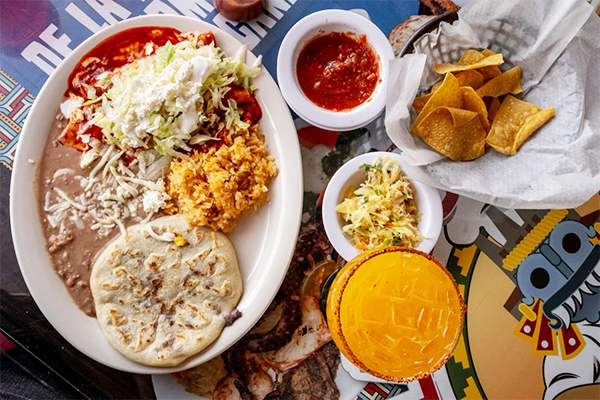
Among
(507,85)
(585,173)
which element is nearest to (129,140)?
(507,85)

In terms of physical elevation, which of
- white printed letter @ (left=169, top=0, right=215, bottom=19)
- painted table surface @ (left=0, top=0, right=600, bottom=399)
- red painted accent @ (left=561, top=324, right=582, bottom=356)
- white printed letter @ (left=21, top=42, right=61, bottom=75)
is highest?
white printed letter @ (left=169, top=0, right=215, bottom=19)

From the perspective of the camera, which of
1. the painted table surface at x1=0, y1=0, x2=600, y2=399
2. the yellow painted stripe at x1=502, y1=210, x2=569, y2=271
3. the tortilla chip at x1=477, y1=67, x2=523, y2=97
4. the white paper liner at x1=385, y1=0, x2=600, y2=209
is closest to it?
the white paper liner at x1=385, y1=0, x2=600, y2=209

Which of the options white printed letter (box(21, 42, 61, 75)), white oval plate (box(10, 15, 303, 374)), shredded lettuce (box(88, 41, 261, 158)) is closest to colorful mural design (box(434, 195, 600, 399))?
white oval plate (box(10, 15, 303, 374))

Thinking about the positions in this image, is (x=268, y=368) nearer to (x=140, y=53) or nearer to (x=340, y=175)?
(x=340, y=175)


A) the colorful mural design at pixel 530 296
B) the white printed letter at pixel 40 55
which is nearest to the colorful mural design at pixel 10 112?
the white printed letter at pixel 40 55

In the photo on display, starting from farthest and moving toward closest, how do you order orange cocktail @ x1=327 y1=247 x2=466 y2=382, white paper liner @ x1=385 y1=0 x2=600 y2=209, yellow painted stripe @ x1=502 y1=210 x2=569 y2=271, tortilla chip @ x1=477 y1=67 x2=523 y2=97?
yellow painted stripe @ x1=502 y1=210 x2=569 y2=271, tortilla chip @ x1=477 y1=67 x2=523 y2=97, white paper liner @ x1=385 y1=0 x2=600 y2=209, orange cocktail @ x1=327 y1=247 x2=466 y2=382

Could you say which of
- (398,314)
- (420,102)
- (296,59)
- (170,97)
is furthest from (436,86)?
(170,97)

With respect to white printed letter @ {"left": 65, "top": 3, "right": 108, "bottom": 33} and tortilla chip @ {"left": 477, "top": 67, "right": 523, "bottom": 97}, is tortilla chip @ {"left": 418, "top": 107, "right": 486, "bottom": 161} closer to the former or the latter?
tortilla chip @ {"left": 477, "top": 67, "right": 523, "bottom": 97}
